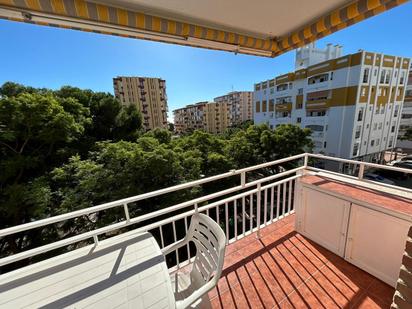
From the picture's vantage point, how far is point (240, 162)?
11.2 metres

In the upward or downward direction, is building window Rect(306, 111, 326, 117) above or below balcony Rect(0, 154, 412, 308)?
above

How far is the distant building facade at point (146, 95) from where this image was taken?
105ft

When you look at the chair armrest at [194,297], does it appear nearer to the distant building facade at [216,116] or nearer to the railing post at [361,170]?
the railing post at [361,170]

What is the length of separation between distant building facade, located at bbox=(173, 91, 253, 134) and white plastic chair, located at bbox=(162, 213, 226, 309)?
40.8 metres

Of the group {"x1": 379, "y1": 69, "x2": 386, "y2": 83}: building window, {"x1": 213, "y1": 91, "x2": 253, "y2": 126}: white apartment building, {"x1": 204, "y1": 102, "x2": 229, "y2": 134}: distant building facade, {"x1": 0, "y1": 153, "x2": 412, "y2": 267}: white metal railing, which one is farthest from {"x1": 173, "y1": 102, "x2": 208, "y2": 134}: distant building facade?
{"x1": 0, "y1": 153, "x2": 412, "y2": 267}: white metal railing

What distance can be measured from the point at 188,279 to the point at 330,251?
1.79 m

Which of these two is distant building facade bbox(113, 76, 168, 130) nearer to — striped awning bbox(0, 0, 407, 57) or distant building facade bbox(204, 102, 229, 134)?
distant building facade bbox(204, 102, 229, 134)

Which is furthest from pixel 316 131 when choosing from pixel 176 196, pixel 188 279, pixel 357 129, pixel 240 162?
pixel 188 279

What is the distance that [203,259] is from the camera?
1.25 m

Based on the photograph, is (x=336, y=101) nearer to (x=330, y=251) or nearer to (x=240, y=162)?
(x=240, y=162)

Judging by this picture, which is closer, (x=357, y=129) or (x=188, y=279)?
(x=188, y=279)

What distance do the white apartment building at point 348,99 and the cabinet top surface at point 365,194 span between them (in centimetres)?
1552

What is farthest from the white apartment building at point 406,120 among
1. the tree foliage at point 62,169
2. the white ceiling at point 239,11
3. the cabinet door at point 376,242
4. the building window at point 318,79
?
the white ceiling at point 239,11

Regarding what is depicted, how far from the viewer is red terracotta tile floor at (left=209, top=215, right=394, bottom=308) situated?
5.26 feet
